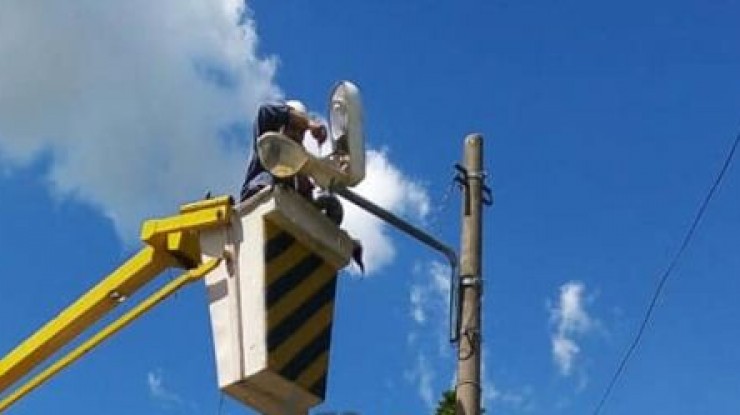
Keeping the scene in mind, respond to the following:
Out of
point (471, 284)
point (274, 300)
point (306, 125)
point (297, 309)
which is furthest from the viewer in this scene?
point (471, 284)

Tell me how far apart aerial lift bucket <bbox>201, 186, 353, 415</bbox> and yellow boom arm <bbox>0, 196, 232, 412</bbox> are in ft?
0.38

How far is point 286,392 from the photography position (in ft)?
20.3

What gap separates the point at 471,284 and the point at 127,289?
7.10 ft

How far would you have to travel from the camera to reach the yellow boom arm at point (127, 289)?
21.5 feet

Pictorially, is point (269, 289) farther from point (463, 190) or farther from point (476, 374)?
point (463, 190)

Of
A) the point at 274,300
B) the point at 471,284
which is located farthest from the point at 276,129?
the point at 471,284

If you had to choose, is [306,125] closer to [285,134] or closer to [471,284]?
[285,134]

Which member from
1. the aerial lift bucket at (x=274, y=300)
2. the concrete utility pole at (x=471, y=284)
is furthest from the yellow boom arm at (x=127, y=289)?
the concrete utility pole at (x=471, y=284)

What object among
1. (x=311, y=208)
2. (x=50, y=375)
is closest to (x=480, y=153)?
(x=311, y=208)

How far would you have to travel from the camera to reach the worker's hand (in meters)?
6.65

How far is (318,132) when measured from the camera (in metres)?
6.68

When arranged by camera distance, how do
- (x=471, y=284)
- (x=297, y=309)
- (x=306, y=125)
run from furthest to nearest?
1. (x=471, y=284)
2. (x=306, y=125)
3. (x=297, y=309)

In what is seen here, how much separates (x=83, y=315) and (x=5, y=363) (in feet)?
2.02

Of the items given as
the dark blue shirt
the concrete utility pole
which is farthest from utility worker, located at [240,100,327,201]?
the concrete utility pole
